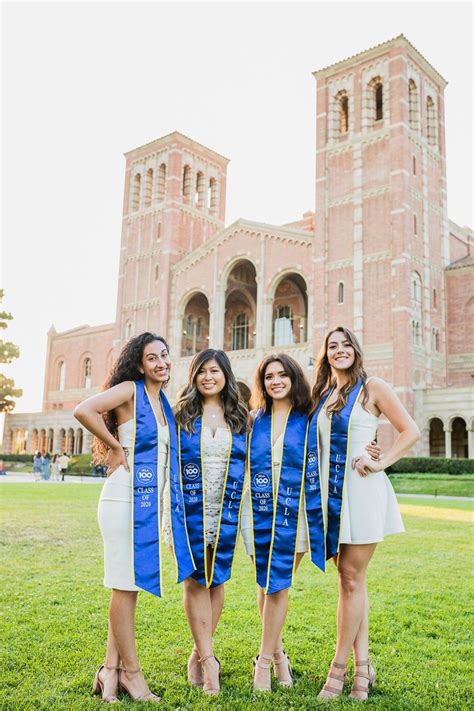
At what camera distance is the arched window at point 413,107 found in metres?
33.3

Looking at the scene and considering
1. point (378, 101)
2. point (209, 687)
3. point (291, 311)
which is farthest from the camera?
point (291, 311)

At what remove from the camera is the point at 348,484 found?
4051 millimetres

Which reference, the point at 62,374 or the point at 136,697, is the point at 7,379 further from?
the point at 136,697

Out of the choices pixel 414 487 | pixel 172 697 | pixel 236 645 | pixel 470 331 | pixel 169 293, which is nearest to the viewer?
pixel 172 697

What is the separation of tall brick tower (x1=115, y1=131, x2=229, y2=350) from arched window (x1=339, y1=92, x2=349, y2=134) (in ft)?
42.7

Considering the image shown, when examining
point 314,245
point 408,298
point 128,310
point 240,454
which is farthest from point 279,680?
point 128,310

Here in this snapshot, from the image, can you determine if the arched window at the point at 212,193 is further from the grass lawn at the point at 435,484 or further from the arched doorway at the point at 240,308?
the grass lawn at the point at 435,484

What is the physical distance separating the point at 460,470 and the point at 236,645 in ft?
75.4

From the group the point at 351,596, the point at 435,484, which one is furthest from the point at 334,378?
the point at 435,484

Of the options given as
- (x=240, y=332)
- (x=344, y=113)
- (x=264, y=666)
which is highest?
(x=344, y=113)

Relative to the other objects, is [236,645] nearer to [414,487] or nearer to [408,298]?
[414,487]

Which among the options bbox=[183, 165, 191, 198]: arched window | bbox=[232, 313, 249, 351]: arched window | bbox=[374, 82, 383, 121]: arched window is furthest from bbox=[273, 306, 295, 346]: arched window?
bbox=[374, 82, 383, 121]: arched window

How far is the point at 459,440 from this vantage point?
1210 inches

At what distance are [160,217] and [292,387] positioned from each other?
41.2 metres
